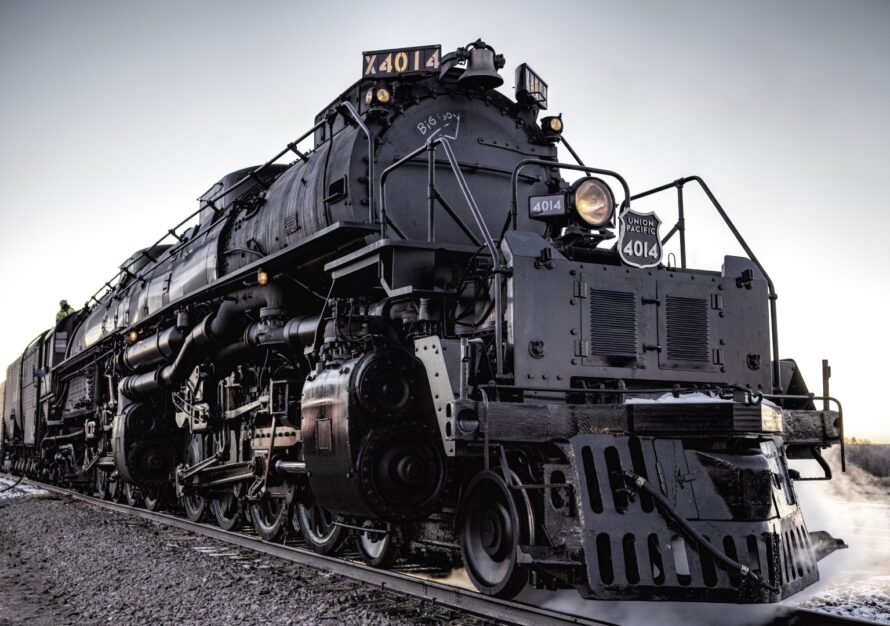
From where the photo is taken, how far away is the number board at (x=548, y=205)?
19.2 feet

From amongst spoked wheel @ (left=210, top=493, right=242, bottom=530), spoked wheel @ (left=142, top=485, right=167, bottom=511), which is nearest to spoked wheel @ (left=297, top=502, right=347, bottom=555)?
spoked wheel @ (left=210, top=493, right=242, bottom=530)

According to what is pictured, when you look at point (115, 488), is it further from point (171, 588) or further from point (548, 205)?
point (548, 205)

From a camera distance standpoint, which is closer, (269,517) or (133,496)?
(269,517)

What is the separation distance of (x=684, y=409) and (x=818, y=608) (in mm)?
1833

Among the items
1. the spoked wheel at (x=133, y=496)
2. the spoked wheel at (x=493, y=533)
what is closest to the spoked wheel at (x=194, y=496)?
the spoked wheel at (x=133, y=496)

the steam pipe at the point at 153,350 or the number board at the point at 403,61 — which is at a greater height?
the number board at the point at 403,61

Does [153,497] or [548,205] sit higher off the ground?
[548,205]

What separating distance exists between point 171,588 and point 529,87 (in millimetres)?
5130

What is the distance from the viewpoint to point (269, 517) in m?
9.19

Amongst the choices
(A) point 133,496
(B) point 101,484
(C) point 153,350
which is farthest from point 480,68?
(B) point 101,484

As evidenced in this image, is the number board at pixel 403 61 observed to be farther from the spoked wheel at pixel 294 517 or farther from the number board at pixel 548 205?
the spoked wheel at pixel 294 517

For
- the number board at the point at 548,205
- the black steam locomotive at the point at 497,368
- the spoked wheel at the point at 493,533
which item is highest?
the number board at the point at 548,205

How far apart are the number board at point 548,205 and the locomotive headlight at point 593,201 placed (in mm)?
97

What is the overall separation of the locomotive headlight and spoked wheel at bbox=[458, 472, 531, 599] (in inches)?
78.3
